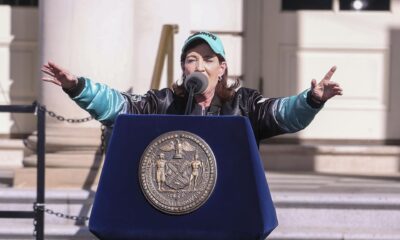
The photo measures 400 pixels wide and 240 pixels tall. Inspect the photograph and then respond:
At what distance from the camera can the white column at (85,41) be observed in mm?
7680

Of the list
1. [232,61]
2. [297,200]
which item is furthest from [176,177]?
[232,61]

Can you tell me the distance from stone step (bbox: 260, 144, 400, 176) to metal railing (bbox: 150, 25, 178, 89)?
149 cm

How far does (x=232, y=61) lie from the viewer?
9039 millimetres

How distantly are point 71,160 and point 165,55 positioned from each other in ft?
3.32

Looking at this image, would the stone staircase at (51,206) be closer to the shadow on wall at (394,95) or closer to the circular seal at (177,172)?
the shadow on wall at (394,95)

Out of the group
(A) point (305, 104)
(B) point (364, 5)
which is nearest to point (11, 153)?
(B) point (364, 5)

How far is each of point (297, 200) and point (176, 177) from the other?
3.92m

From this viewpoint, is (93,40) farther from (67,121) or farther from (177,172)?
(177,172)

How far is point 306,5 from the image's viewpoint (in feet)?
30.3

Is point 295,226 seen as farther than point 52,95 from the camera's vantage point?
No

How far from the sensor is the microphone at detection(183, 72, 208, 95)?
3.41m

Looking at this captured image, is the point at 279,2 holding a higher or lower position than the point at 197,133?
higher

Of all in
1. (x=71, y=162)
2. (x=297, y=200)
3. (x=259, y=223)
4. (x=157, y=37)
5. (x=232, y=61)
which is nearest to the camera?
(x=259, y=223)

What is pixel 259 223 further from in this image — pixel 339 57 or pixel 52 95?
pixel 339 57
